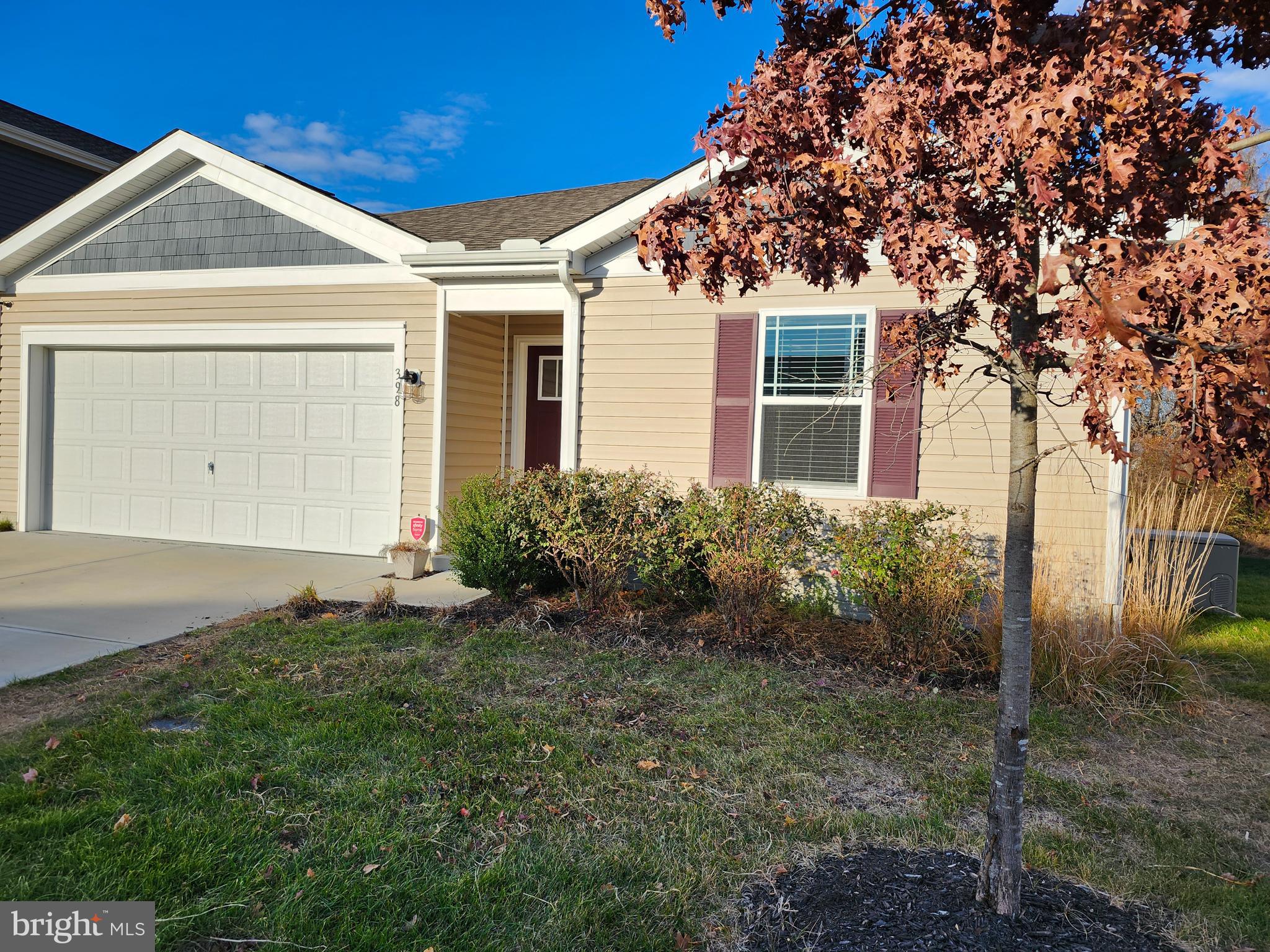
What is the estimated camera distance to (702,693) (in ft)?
15.2

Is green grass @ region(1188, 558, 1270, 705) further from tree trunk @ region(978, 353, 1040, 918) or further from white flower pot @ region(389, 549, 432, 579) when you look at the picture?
white flower pot @ region(389, 549, 432, 579)

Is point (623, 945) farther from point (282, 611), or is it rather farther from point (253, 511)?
point (253, 511)

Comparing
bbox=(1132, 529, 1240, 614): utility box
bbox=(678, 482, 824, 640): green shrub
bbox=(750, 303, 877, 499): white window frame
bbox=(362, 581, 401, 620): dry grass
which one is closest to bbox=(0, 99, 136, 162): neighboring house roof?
bbox=(362, 581, 401, 620): dry grass

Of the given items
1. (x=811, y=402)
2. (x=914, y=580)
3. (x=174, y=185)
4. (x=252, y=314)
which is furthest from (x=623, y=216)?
(x=174, y=185)

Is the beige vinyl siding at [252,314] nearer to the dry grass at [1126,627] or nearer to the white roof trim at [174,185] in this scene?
the white roof trim at [174,185]

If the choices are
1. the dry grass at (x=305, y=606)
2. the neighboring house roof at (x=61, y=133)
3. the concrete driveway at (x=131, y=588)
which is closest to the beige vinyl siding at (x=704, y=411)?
the concrete driveway at (x=131, y=588)

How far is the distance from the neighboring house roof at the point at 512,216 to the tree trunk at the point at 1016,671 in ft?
18.3

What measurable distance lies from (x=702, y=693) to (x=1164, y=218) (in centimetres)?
327

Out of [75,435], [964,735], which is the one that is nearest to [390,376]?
[75,435]

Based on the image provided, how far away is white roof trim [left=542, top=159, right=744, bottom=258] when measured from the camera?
6.84 metres

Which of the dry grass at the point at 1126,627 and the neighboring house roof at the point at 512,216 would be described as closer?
the dry grass at the point at 1126,627

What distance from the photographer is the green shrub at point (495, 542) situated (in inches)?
257

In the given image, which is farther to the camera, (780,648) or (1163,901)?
(780,648)

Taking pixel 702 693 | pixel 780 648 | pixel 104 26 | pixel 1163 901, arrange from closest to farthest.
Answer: pixel 1163 901 → pixel 702 693 → pixel 780 648 → pixel 104 26
